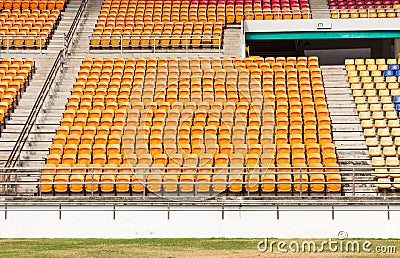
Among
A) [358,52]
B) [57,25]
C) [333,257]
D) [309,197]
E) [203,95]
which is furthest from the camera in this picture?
[358,52]

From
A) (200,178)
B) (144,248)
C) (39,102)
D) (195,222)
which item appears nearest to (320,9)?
(39,102)

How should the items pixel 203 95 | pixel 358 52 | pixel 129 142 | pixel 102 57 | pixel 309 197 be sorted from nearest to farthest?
1. pixel 309 197
2. pixel 129 142
3. pixel 203 95
4. pixel 102 57
5. pixel 358 52

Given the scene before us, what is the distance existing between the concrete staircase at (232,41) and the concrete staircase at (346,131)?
112 inches

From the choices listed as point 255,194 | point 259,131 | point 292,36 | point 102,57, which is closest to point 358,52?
point 292,36

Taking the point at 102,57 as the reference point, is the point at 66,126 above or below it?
below

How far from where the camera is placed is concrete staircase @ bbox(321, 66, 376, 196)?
20281 mm

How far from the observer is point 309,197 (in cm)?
1906

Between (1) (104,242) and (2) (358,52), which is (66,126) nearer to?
(1) (104,242)

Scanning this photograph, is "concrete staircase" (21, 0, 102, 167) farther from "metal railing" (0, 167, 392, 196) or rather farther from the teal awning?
the teal awning

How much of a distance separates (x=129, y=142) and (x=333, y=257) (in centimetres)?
845

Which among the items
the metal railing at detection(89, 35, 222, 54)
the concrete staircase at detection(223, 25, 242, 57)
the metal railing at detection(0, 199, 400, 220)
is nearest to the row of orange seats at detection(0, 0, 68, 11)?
the metal railing at detection(89, 35, 222, 54)

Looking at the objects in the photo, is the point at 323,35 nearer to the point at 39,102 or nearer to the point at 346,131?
the point at 346,131

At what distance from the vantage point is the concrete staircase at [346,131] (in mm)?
20281

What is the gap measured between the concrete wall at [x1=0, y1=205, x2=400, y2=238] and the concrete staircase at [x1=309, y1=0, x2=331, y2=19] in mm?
14277
